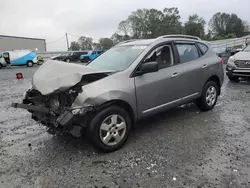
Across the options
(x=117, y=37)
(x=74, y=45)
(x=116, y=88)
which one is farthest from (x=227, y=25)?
(x=116, y=88)

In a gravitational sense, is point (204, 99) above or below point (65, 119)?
below

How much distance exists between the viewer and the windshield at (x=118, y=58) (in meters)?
3.92

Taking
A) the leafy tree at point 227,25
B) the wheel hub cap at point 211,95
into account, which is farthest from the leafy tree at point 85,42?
the wheel hub cap at point 211,95

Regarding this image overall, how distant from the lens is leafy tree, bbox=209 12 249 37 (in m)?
74.4

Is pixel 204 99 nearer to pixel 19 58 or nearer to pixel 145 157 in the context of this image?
pixel 145 157

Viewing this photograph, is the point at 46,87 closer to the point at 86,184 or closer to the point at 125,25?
the point at 86,184

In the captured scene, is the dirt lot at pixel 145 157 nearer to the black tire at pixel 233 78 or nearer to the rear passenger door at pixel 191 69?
the rear passenger door at pixel 191 69

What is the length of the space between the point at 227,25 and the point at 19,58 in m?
70.8

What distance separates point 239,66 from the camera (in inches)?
348

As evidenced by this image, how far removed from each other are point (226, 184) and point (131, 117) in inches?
65.6

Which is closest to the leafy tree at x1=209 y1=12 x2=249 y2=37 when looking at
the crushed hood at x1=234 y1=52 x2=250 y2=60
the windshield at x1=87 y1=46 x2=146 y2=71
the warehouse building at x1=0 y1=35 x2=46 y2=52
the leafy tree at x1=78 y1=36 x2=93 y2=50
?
the leafy tree at x1=78 y1=36 x2=93 y2=50

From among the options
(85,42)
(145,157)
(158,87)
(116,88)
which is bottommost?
(145,157)

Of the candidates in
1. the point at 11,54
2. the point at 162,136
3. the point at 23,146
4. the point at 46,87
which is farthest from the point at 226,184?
the point at 11,54

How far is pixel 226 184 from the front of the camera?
8.56 feet
